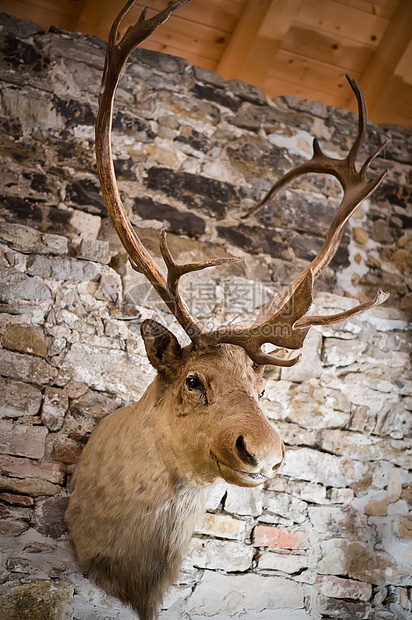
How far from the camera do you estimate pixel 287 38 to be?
361 cm

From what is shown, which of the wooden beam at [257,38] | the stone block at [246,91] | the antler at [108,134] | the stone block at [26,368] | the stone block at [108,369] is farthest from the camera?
the stone block at [246,91]

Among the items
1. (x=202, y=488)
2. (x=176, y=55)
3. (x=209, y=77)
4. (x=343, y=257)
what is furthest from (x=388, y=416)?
(x=176, y=55)

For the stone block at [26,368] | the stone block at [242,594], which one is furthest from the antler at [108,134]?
the stone block at [242,594]

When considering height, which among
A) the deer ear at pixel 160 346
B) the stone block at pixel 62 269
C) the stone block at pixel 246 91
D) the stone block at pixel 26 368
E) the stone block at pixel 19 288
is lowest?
the stone block at pixel 26 368

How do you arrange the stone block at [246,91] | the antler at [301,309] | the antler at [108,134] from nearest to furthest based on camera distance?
1. the antler at [301,309]
2. the antler at [108,134]
3. the stone block at [246,91]

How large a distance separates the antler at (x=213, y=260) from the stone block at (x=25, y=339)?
61 centimetres

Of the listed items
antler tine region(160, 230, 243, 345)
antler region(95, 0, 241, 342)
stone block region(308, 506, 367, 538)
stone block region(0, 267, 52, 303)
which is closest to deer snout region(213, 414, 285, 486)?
antler tine region(160, 230, 243, 345)

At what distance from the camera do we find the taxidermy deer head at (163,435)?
212cm

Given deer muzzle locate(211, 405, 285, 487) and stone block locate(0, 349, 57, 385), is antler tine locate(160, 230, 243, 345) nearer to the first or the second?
deer muzzle locate(211, 405, 285, 487)

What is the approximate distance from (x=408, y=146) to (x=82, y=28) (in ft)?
7.02

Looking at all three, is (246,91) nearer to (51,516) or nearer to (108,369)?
(108,369)

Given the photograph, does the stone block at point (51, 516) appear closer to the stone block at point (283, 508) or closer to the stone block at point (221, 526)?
the stone block at point (221, 526)

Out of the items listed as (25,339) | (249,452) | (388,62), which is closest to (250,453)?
(249,452)

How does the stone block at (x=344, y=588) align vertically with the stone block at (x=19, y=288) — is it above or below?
below
